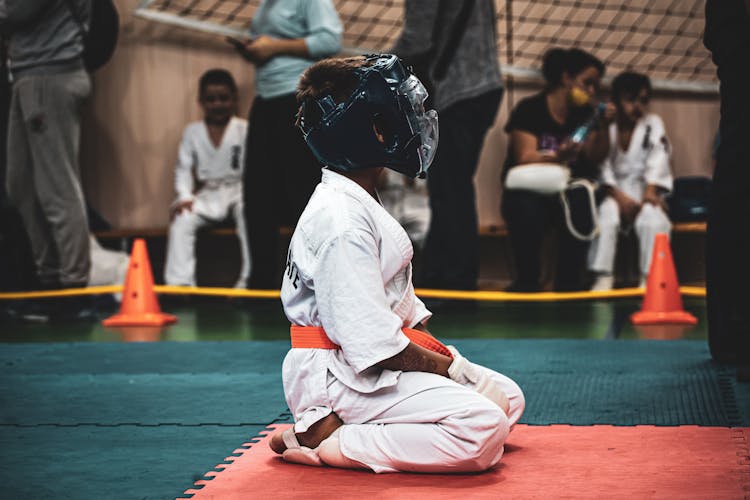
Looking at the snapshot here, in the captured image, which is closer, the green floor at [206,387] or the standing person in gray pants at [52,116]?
the green floor at [206,387]

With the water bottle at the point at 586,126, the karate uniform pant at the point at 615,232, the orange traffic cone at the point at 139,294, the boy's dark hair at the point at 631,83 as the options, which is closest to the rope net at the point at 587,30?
the boy's dark hair at the point at 631,83

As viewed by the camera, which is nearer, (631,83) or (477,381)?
(477,381)

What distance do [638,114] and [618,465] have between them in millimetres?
5040

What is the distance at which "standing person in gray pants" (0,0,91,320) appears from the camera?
6.18 meters

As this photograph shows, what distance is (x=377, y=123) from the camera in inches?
108

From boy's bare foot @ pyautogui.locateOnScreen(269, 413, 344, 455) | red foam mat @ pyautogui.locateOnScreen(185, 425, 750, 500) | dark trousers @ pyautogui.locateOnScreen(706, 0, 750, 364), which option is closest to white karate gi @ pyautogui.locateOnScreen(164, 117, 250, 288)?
dark trousers @ pyautogui.locateOnScreen(706, 0, 750, 364)

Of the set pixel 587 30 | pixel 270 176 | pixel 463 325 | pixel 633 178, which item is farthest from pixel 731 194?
pixel 587 30

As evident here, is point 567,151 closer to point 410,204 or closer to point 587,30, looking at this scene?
point 410,204

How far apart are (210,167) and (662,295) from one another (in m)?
3.38

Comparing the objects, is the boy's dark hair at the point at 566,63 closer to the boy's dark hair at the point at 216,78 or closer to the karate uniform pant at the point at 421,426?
the boy's dark hair at the point at 216,78

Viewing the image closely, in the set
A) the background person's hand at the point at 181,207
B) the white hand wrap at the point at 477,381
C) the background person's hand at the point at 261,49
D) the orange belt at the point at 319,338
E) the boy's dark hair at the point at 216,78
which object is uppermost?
the background person's hand at the point at 261,49

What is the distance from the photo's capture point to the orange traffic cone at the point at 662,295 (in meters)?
5.68

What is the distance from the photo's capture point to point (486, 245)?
8.18 m

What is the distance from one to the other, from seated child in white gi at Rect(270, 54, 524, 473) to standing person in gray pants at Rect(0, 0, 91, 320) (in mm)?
3773
